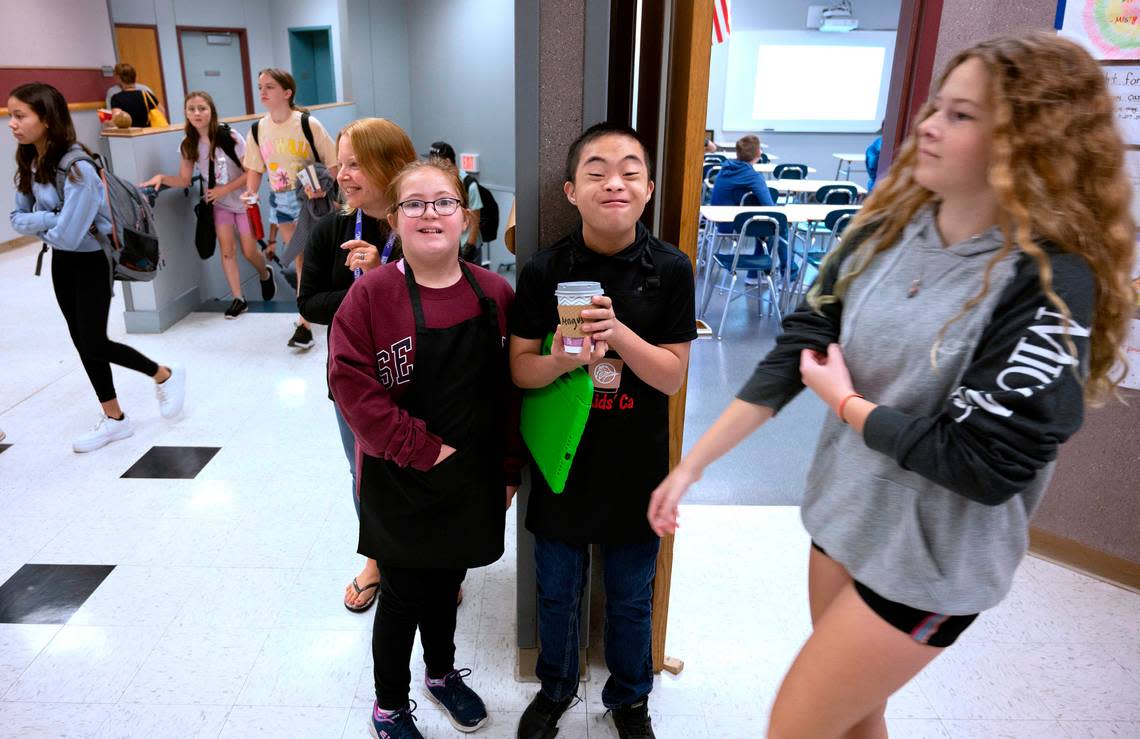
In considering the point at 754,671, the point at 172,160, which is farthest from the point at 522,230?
the point at 172,160

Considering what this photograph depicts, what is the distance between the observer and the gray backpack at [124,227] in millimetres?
3109

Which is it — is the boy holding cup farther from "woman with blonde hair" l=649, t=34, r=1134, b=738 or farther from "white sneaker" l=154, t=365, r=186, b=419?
"white sneaker" l=154, t=365, r=186, b=419

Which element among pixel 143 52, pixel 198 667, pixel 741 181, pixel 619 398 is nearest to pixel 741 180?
pixel 741 181

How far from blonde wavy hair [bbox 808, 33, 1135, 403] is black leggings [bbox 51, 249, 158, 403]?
330 cm

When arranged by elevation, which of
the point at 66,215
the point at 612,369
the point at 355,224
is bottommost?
the point at 612,369

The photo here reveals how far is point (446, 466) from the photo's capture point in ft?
5.45

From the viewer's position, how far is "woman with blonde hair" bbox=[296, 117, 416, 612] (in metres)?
1.94

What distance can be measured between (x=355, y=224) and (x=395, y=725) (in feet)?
4.10

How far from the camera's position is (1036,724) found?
2029 millimetres

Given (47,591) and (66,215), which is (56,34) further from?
(47,591)

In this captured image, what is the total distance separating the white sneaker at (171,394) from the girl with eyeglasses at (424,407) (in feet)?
7.96

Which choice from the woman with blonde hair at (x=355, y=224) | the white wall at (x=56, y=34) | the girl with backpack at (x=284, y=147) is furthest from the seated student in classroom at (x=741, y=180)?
the white wall at (x=56, y=34)

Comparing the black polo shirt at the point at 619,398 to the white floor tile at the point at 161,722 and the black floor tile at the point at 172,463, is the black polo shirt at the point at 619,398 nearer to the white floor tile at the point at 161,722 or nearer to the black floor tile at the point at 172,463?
the white floor tile at the point at 161,722

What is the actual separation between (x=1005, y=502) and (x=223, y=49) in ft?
44.1
